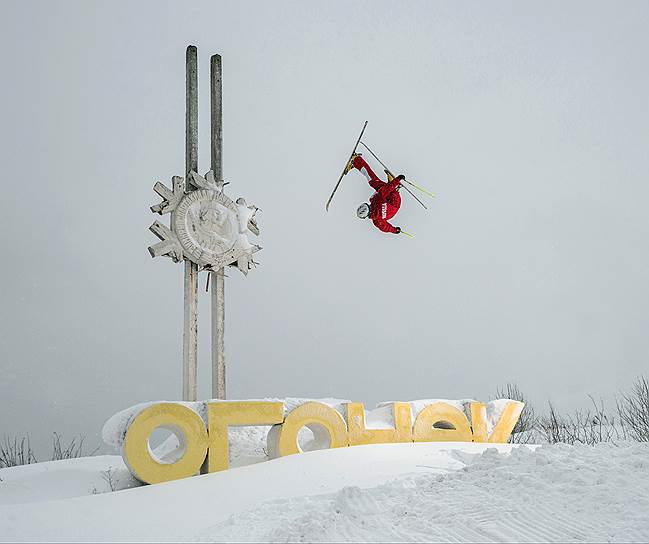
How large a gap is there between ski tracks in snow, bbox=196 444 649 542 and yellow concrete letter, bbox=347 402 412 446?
237cm

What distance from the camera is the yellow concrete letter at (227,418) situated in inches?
274

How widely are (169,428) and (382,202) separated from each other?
12.8 feet

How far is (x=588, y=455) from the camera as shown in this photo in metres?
5.63

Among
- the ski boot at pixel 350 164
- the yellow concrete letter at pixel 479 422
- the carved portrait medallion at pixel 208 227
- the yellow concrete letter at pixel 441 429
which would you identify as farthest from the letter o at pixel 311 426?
the ski boot at pixel 350 164

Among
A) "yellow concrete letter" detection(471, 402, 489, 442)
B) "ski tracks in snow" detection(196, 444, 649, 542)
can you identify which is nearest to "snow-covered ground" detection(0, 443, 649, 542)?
"ski tracks in snow" detection(196, 444, 649, 542)

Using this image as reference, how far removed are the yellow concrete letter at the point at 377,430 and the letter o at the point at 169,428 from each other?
5.87 ft

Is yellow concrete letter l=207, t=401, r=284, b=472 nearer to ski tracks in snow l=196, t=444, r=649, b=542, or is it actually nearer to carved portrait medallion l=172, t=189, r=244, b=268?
ski tracks in snow l=196, t=444, r=649, b=542

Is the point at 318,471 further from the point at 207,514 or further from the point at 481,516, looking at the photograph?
the point at 481,516

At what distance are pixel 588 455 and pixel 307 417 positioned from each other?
304 cm

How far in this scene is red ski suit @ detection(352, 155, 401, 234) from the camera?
341 inches

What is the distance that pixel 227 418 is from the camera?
7.12 meters

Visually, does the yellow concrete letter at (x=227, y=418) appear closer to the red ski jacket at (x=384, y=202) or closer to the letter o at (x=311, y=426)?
A: the letter o at (x=311, y=426)

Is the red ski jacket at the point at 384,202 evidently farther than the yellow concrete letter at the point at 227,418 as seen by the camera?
Yes

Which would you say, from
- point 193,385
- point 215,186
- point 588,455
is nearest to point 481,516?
point 588,455
